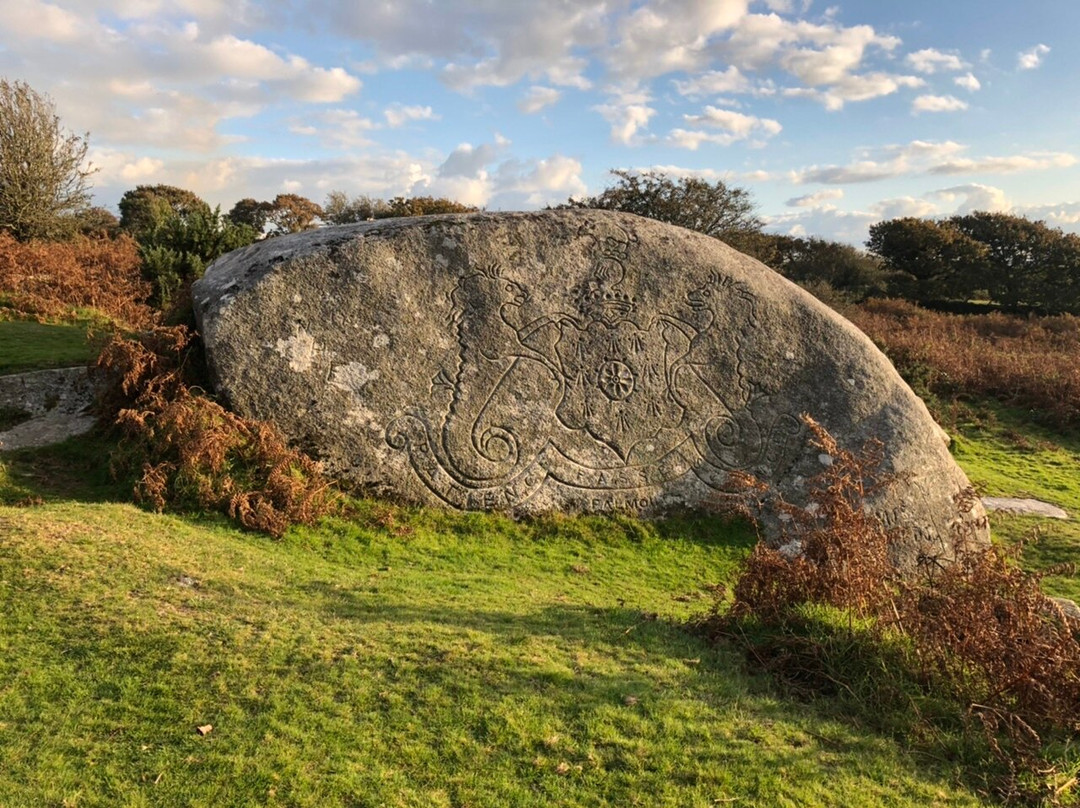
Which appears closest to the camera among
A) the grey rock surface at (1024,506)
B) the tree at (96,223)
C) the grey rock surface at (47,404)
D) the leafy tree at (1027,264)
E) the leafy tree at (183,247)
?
the grey rock surface at (47,404)

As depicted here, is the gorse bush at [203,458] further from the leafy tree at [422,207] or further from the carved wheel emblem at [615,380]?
the leafy tree at [422,207]

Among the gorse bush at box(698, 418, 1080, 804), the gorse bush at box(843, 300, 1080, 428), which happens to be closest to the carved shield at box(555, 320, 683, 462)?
the gorse bush at box(698, 418, 1080, 804)

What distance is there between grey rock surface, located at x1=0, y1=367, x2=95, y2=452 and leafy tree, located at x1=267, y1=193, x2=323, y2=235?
39.2m

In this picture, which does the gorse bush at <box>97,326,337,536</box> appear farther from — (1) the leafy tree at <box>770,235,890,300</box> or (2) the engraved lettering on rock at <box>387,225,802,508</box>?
(1) the leafy tree at <box>770,235,890,300</box>

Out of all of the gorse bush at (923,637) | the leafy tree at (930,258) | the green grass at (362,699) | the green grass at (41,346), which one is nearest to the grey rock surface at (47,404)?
the green grass at (41,346)

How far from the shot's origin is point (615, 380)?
404 inches

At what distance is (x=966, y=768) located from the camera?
14.1 feet

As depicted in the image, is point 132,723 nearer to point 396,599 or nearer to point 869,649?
point 396,599

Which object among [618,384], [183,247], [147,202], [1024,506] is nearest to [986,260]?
[1024,506]

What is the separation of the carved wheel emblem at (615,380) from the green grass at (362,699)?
12.0 feet

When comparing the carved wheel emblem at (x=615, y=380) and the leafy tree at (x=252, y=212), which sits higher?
the leafy tree at (x=252, y=212)

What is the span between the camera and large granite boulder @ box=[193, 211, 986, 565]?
9.44 metres

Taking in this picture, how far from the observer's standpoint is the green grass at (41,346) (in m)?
11.3

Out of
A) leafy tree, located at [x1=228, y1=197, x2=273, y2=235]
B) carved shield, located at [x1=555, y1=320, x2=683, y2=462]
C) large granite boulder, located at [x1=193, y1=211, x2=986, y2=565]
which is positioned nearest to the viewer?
large granite boulder, located at [x1=193, y1=211, x2=986, y2=565]
